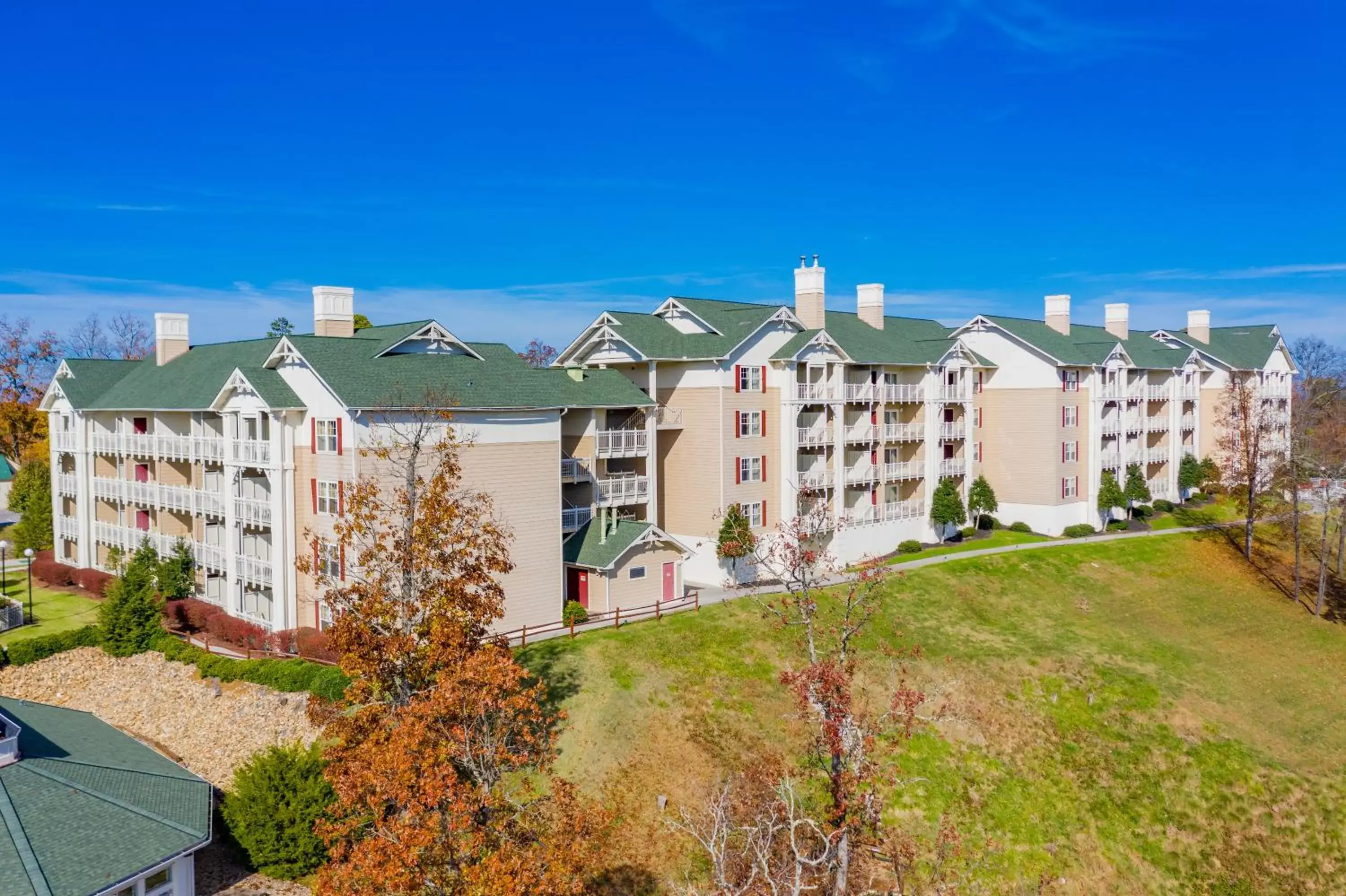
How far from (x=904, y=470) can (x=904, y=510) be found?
247cm

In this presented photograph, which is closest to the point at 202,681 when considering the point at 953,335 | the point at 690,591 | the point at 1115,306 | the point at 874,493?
the point at 690,591

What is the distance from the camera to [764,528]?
51.7m

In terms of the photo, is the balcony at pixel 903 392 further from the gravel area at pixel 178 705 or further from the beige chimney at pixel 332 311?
the gravel area at pixel 178 705

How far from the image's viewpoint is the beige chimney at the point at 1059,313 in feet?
230

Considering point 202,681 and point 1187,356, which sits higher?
point 1187,356

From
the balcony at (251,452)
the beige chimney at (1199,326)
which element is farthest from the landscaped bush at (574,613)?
the beige chimney at (1199,326)

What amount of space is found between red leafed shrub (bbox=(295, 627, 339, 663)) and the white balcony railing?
14.9 metres

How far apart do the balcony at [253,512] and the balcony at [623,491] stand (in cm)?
1455

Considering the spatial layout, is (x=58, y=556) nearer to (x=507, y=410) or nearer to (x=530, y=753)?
(x=507, y=410)

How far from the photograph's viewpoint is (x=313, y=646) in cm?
3666

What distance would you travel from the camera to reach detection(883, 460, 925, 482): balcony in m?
57.4

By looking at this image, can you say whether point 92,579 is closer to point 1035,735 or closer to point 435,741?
point 435,741

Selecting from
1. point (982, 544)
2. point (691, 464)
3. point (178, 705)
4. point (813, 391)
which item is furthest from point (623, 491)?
point (982, 544)

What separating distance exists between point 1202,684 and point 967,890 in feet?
65.2
